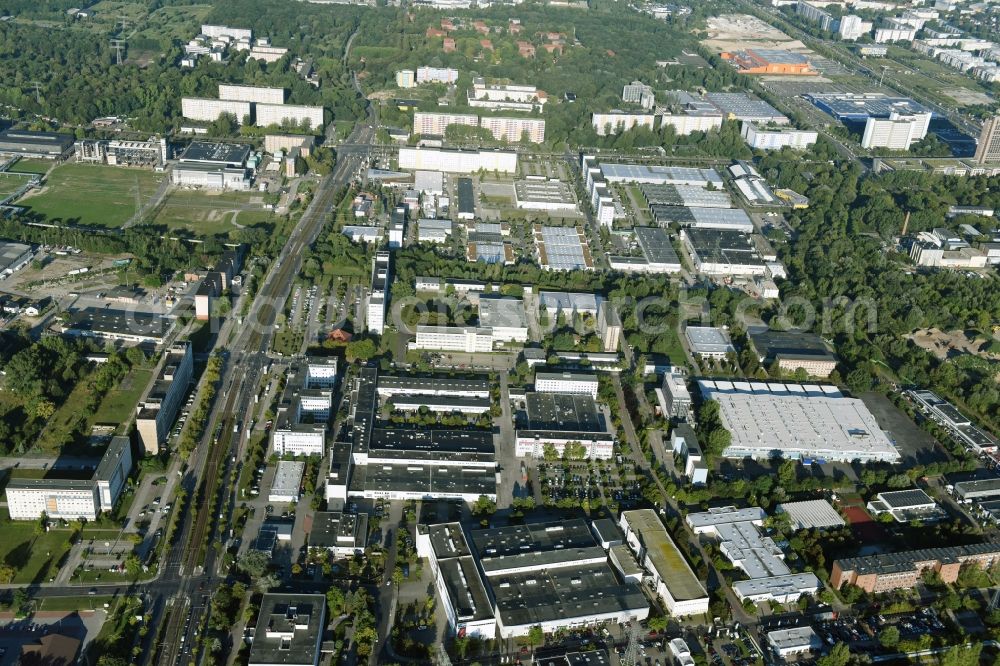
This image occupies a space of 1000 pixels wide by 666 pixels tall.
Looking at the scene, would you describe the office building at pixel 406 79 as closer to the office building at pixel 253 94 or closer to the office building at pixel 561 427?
the office building at pixel 253 94

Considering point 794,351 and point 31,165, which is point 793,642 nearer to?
point 794,351

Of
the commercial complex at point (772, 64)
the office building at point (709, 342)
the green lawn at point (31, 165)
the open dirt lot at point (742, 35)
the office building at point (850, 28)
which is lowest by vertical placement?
the office building at point (709, 342)

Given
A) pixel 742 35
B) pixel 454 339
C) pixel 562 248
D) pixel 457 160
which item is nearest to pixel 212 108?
pixel 457 160

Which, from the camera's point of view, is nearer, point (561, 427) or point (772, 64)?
point (561, 427)

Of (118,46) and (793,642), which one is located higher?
(118,46)

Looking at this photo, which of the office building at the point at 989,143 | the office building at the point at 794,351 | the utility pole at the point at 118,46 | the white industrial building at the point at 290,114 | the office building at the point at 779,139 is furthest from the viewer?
the utility pole at the point at 118,46


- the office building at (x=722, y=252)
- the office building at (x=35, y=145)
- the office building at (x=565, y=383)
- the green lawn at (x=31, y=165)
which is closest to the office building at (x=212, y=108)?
the office building at (x=35, y=145)
